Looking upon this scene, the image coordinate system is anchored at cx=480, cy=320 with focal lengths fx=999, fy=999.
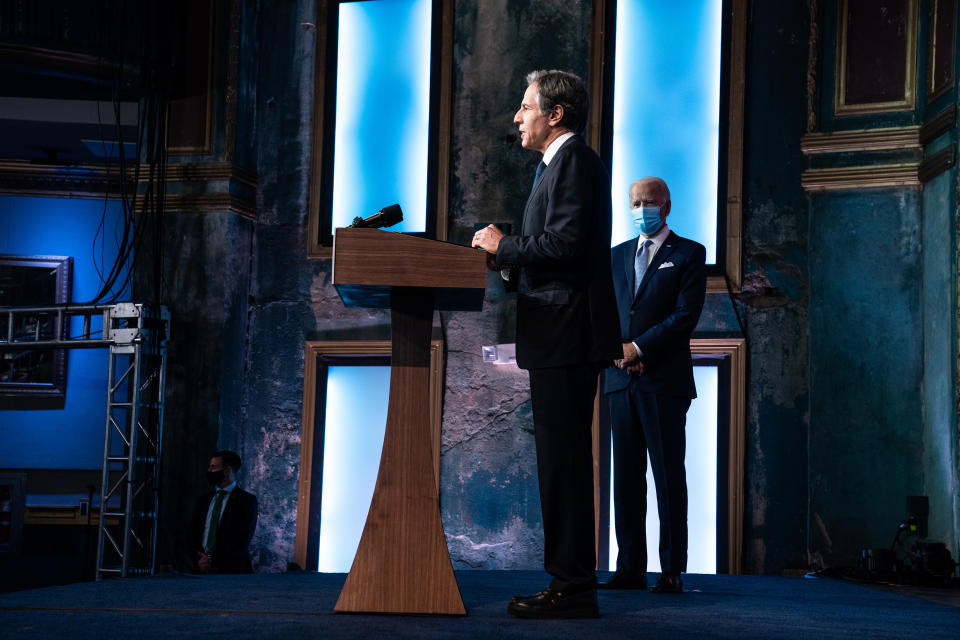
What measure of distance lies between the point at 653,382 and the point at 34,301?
25.2ft

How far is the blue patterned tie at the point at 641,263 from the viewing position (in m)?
4.00

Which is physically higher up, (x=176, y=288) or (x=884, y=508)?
(x=176, y=288)

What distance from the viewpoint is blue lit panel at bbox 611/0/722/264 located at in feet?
19.7

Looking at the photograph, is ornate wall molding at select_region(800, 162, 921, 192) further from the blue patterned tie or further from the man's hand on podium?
the man's hand on podium

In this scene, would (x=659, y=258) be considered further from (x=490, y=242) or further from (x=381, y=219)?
(x=381, y=219)

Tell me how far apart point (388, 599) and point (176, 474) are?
422 centimetres

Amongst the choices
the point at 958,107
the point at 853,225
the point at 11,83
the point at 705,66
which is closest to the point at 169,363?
the point at 11,83

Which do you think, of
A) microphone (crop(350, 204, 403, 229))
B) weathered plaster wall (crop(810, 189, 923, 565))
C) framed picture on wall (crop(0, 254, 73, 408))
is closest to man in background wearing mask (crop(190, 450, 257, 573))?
weathered plaster wall (crop(810, 189, 923, 565))

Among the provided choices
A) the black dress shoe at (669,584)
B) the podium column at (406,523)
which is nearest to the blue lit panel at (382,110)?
the black dress shoe at (669,584)

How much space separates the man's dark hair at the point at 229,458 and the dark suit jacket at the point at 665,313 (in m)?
2.87

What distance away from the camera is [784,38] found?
19.7 feet

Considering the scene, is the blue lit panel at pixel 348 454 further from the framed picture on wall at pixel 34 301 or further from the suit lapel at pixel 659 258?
the framed picture on wall at pixel 34 301

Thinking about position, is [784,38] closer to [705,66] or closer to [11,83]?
[705,66]

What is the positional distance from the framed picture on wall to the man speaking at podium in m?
8.02
